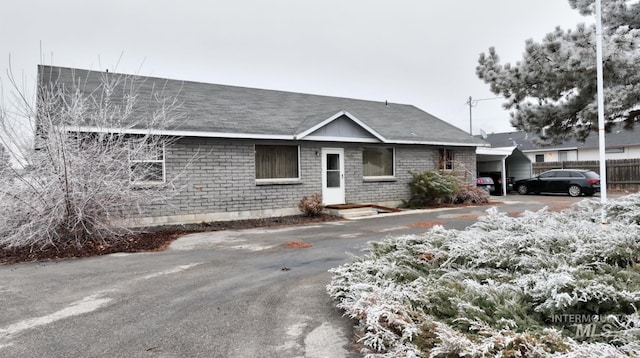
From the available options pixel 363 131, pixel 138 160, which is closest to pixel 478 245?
pixel 138 160

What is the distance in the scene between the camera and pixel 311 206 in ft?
40.7

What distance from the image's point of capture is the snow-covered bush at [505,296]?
8.66ft

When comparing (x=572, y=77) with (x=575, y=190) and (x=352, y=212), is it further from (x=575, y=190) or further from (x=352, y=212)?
(x=575, y=190)

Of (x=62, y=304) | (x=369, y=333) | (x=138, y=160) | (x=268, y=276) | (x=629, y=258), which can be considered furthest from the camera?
(x=138, y=160)

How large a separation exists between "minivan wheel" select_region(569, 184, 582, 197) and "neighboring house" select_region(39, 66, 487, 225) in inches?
234

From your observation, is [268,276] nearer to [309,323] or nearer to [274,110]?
[309,323]

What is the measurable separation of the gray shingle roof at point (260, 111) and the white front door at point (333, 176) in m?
1.37

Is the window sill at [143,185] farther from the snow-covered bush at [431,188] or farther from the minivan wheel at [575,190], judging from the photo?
the minivan wheel at [575,190]

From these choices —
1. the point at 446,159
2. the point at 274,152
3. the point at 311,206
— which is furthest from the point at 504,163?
the point at 274,152

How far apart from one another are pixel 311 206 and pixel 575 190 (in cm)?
1480

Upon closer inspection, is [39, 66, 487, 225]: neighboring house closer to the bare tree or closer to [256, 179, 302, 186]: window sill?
[256, 179, 302, 186]: window sill

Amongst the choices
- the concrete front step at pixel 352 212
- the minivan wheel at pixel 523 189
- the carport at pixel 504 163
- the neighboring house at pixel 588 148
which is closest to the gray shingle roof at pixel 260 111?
the concrete front step at pixel 352 212

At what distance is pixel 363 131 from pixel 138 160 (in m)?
7.89

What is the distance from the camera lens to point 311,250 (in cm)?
752
